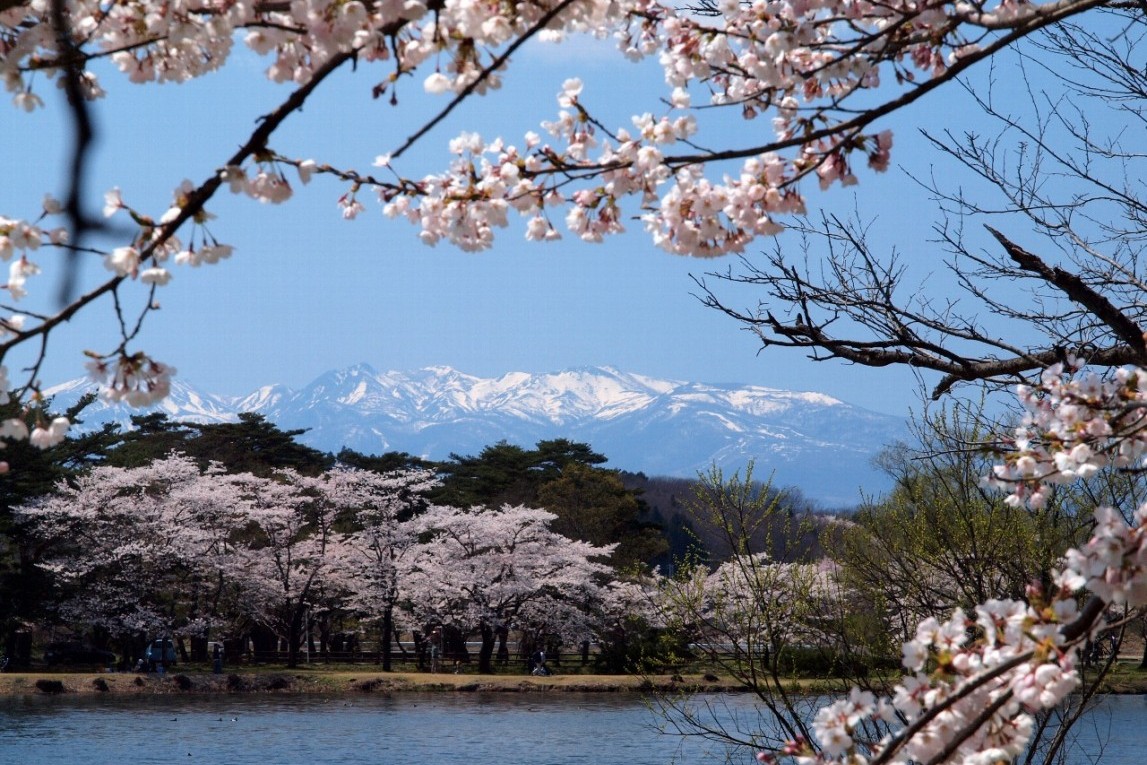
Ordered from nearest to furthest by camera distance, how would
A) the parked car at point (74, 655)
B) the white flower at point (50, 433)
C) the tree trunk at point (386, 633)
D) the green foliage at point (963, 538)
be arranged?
the white flower at point (50, 433)
the green foliage at point (963, 538)
the parked car at point (74, 655)
the tree trunk at point (386, 633)

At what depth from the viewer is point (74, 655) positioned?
2600cm

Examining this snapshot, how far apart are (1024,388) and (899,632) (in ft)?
12.7

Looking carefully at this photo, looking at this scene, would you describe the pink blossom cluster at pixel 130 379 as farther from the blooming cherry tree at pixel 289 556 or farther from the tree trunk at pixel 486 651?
the blooming cherry tree at pixel 289 556

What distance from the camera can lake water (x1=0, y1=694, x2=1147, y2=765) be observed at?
15281 millimetres

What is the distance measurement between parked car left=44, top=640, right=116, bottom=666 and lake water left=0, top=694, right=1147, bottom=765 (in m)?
4.61

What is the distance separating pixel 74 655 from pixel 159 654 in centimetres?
197

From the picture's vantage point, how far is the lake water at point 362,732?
50.1ft

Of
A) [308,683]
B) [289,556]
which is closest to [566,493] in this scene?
[289,556]

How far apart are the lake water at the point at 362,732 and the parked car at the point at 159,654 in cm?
309

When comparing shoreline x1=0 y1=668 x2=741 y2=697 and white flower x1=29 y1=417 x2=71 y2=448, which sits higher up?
white flower x1=29 y1=417 x2=71 y2=448

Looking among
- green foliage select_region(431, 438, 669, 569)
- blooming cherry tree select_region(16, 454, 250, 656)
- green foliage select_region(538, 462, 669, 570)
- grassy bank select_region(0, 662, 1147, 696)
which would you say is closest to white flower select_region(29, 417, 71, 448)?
grassy bank select_region(0, 662, 1147, 696)

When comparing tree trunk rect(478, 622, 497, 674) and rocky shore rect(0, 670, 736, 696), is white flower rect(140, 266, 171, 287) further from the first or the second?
tree trunk rect(478, 622, 497, 674)

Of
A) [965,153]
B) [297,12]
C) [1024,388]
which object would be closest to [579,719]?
[965,153]

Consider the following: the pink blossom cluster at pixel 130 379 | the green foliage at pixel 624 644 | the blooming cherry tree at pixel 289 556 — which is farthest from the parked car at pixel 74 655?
the pink blossom cluster at pixel 130 379
